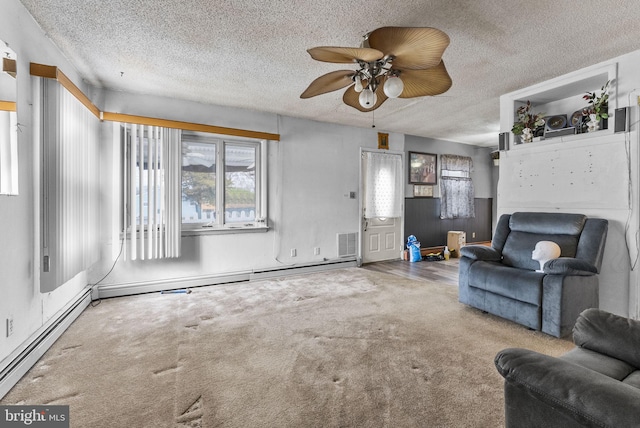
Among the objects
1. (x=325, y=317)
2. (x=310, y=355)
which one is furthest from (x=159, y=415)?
(x=325, y=317)

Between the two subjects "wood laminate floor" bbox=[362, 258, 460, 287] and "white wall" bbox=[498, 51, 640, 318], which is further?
"wood laminate floor" bbox=[362, 258, 460, 287]

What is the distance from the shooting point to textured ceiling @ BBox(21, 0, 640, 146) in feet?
7.00

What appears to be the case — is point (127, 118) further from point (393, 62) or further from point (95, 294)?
point (393, 62)

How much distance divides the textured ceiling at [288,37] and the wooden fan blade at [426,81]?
45cm

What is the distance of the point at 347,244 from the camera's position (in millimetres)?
5449

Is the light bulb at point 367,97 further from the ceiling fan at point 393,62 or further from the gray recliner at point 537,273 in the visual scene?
the gray recliner at point 537,273

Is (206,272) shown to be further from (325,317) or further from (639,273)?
(639,273)

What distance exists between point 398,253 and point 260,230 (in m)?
2.94

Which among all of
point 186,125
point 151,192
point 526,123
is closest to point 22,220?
point 151,192

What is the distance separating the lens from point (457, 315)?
307 cm

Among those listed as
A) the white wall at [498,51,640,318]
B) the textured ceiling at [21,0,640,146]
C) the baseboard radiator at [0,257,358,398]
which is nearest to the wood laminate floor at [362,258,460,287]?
the baseboard radiator at [0,257,358,398]

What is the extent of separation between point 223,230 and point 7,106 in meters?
2.64

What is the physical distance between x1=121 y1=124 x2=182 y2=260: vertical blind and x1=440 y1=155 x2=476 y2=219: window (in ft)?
17.4

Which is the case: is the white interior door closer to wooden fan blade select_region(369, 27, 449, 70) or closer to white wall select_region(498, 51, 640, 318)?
white wall select_region(498, 51, 640, 318)
